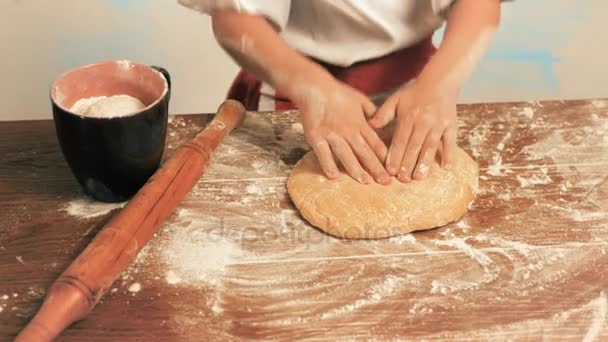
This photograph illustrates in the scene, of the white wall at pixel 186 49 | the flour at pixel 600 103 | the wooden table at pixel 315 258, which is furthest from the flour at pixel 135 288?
the white wall at pixel 186 49

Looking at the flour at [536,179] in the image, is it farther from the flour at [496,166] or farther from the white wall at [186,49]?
the white wall at [186,49]

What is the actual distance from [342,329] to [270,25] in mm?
471

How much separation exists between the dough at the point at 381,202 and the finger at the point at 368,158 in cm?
2

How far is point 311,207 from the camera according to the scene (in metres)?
0.80

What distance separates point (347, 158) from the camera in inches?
32.4

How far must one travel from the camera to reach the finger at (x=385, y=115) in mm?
842

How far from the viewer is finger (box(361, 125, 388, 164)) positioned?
0.83m

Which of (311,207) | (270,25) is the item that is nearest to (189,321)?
(311,207)

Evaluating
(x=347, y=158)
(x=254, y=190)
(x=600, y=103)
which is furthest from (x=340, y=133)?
(x=600, y=103)

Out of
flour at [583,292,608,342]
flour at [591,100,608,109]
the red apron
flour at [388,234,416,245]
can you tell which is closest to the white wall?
the red apron

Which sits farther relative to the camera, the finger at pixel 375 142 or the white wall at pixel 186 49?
the white wall at pixel 186 49

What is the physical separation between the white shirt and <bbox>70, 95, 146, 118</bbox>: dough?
0.26 m

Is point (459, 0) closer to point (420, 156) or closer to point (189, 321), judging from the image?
point (420, 156)

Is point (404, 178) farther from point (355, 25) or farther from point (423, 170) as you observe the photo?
point (355, 25)
